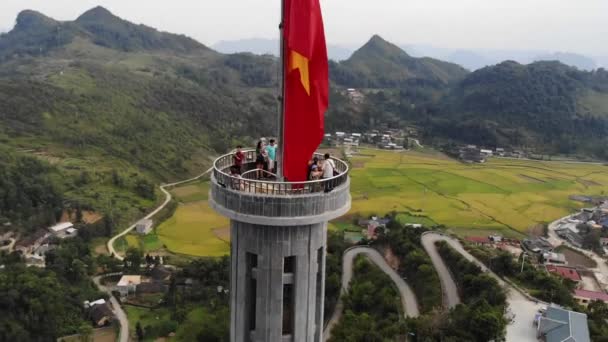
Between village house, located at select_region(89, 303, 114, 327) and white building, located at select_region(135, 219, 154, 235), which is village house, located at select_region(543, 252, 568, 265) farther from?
white building, located at select_region(135, 219, 154, 235)

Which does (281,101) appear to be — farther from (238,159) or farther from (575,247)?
(575,247)

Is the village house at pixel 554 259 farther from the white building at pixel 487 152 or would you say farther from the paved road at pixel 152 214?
the white building at pixel 487 152

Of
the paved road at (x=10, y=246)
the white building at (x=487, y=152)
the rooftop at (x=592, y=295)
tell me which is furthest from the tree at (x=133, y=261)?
the white building at (x=487, y=152)

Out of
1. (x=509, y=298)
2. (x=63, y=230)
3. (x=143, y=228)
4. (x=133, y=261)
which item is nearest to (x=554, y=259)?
(x=509, y=298)

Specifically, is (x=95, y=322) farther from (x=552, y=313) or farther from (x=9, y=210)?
(x=552, y=313)

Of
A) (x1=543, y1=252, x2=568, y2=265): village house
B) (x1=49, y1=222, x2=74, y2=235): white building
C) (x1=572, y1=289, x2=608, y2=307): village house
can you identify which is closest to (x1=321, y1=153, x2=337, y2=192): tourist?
(x1=572, y1=289, x2=608, y2=307): village house
